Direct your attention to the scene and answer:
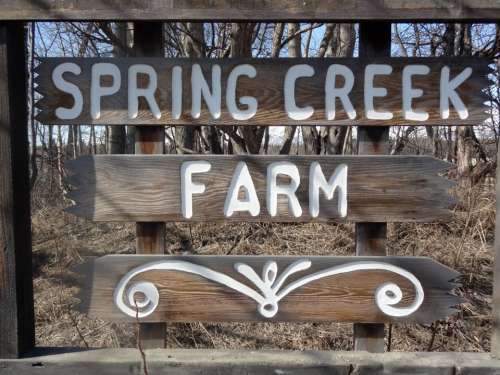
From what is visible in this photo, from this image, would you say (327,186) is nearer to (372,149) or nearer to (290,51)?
(372,149)

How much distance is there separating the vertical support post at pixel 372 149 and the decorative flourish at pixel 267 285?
97 millimetres

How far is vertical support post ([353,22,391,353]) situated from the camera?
2.02 metres

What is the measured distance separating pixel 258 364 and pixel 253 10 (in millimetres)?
1611

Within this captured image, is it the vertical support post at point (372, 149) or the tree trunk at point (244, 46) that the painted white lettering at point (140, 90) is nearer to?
the vertical support post at point (372, 149)

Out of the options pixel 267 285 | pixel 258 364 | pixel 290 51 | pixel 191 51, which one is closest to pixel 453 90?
pixel 267 285

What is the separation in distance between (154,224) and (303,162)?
778 millimetres

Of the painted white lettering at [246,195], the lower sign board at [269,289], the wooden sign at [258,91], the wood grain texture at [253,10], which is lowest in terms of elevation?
the lower sign board at [269,289]

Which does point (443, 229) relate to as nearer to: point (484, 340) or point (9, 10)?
point (484, 340)

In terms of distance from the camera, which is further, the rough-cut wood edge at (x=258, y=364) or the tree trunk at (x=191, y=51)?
the tree trunk at (x=191, y=51)

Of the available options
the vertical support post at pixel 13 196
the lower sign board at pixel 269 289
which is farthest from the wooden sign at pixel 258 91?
the lower sign board at pixel 269 289

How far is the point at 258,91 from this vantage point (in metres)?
2.03

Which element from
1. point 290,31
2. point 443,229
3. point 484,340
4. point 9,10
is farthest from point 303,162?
point 290,31

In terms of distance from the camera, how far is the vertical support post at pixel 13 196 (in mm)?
1978

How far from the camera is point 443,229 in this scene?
486 centimetres
